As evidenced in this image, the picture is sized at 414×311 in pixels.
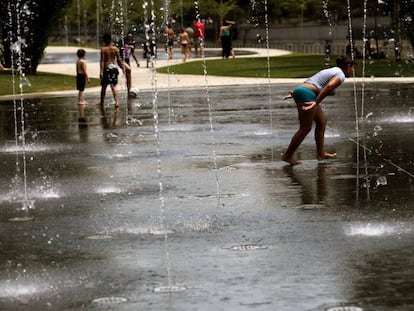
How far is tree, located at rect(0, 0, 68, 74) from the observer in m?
38.7

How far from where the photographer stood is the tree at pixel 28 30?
38.7 metres

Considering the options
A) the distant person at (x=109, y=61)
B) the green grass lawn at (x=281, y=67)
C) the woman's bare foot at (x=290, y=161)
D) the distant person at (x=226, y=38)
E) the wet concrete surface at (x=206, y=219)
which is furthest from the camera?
the distant person at (x=226, y=38)

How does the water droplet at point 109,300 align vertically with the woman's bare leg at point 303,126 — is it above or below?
below

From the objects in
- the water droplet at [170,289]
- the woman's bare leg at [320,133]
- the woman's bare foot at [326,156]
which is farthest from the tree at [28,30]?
the water droplet at [170,289]

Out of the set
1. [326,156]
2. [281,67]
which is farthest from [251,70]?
[326,156]

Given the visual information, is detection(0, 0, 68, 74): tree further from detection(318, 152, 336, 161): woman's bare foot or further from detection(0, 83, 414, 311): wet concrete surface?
detection(318, 152, 336, 161): woman's bare foot

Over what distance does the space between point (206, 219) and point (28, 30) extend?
29.6 meters

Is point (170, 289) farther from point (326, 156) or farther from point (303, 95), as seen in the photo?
point (326, 156)

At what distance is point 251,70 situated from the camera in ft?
134

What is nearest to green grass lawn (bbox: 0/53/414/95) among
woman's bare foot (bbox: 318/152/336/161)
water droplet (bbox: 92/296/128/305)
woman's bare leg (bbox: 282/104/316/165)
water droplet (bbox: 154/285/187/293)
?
woman's bare foot (bbox: 318/152/336/161)

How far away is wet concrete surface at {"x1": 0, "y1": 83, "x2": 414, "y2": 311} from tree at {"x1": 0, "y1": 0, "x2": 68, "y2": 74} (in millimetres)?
18896

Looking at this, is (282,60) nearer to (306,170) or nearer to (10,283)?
(306,170)

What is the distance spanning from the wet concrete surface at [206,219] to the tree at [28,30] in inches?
744

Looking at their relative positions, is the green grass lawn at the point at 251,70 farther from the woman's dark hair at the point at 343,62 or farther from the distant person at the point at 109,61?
the woman's dark hair at the point at 343,62
